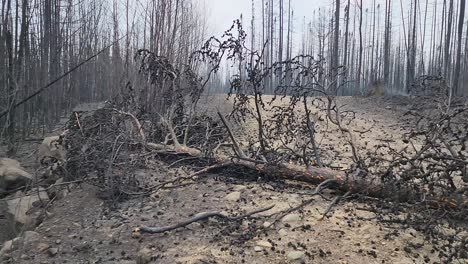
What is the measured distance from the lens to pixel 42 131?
8.65m

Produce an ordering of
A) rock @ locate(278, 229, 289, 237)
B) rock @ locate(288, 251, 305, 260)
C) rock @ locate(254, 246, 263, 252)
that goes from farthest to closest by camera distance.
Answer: rock @ locate(278, 229, 289, 237) < rock @ locate(254, 246, 263, 252) < rock @ locate(288, 251, 305, 260)

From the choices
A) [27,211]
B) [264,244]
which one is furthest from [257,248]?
[27,211]

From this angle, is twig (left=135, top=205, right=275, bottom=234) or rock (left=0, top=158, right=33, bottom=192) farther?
rock (left=0, top=158, right=33, bottom=192)

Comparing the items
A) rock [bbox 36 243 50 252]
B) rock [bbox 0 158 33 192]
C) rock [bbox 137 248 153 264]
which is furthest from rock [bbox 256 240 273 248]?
rock [bbox 0 158 33 192]

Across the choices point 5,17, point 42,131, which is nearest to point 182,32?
point 5,17

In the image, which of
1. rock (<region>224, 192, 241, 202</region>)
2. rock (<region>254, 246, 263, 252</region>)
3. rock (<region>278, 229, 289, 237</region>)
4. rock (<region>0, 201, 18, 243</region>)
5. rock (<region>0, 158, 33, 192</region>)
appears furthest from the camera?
rock (<region>0, 158, 33, 192</region>)

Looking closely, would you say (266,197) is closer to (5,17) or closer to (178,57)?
(178,57)

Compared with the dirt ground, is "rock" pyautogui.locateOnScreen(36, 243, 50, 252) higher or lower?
lower

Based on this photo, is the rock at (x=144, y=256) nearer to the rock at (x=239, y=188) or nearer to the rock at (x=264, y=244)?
the rock at (x=264, y=244)

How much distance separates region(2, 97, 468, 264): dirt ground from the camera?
8.45 feet

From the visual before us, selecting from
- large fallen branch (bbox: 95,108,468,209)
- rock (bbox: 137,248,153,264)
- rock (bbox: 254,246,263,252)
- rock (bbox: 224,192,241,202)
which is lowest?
rock (bbox: 137,248,153,264)

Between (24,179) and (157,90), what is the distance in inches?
95.4

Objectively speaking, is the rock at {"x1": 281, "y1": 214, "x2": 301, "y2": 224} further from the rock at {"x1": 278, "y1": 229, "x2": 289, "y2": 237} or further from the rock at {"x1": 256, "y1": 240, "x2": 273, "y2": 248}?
the rock at {"x1": 256, "y1": 240, "x2": 273, "y2": 248}

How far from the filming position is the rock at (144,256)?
8.59ft
